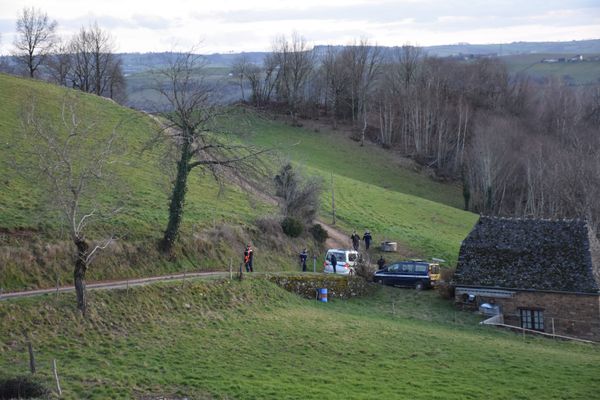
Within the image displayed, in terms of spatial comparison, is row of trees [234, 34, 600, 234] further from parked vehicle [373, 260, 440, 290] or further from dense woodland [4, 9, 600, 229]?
parked vehicle [373, 260, 440, 290]

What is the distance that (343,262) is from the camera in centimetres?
4150

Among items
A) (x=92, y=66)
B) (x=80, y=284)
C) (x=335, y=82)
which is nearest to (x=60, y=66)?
(x=92, y=66)

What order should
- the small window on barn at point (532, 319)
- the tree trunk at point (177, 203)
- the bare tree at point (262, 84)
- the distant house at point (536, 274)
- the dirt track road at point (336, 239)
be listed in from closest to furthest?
the tree trunk at point (177, 203) < the distant house at point (536, 274) < the small window on barn at point (532, 319) < the dirt track road at point (336, 239) < the bare tree at point (262, 84)

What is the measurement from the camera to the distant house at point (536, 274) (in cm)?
3496

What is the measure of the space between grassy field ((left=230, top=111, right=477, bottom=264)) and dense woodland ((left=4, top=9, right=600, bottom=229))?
158 inches

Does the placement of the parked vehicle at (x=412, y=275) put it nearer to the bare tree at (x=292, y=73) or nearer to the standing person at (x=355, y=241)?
the standing person at (x=355, y=241)

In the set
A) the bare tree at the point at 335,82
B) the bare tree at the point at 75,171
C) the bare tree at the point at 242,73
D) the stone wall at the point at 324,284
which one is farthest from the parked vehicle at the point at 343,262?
the bare tree at the point at 242,73

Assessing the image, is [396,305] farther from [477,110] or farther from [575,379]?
[477,110]

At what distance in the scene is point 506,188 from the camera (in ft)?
267

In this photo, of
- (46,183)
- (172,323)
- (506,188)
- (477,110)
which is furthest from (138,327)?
(477,110)

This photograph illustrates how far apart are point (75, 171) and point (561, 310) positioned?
2779 centimetres

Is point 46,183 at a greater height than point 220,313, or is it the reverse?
point 46,183

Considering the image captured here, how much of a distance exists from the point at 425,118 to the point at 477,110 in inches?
490

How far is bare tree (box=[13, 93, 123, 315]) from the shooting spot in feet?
83.1
